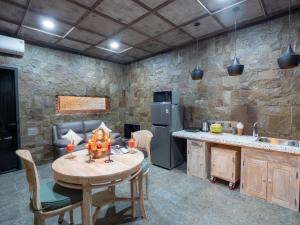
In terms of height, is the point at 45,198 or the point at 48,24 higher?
the point at 48,24

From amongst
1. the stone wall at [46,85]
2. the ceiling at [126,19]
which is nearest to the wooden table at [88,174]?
the ceiling at [126,19]

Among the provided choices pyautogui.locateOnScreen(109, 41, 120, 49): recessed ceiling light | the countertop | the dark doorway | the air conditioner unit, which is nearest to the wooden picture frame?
the dark doorway

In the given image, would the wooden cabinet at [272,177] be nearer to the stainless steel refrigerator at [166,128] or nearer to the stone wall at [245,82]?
the stone wall at [245,82]

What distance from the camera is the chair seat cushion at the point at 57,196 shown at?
1560 millimetres

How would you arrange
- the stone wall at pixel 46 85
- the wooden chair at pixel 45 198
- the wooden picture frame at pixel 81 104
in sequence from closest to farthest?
the wooden chair at pixel 45 198 < the stone wall at pixel 46 85 < the wooden picture frame at pixel 81 104

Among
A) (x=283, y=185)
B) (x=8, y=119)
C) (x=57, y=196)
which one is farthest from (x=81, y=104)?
(x=283, y=185)

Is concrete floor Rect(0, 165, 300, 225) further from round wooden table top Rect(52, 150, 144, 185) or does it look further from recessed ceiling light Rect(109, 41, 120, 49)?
recessed ceiling light Rect(109, 41, 120, 49)

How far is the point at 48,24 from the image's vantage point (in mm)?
2986

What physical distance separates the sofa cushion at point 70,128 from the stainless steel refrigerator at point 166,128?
198 cm

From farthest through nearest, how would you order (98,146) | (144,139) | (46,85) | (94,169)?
(46,85), (144,139), (98,146), (94,169)

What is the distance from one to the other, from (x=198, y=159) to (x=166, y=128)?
0.89 m

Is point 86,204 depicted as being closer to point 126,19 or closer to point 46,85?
point 126,19

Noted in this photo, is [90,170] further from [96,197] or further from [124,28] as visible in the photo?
[124,28]

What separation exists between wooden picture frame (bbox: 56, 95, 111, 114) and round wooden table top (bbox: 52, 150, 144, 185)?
2.67 m
